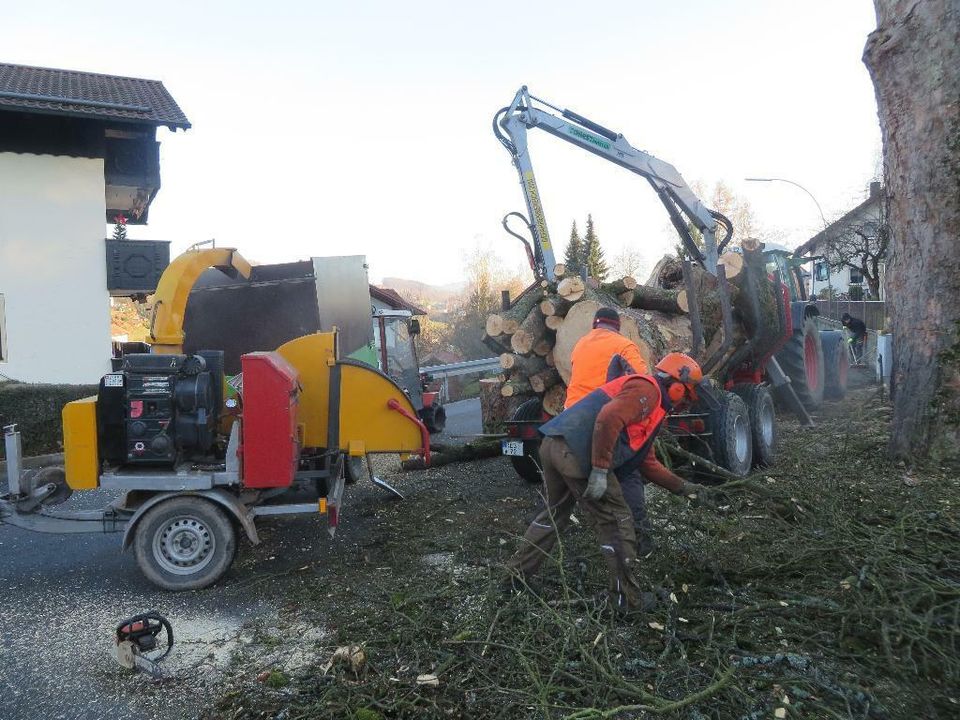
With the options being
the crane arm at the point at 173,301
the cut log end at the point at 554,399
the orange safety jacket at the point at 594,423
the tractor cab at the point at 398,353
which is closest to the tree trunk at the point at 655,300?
the cut log end at the point at 554,399

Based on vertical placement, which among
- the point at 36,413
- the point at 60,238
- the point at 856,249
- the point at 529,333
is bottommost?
the point at 36,413

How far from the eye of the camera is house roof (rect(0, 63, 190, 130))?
1309cm

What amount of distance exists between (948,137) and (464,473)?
228 inches

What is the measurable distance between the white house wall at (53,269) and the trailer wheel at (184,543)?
9842 mm

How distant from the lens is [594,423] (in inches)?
169

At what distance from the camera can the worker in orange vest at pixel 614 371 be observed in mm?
4730

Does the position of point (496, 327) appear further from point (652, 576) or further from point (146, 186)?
point (146, 186)

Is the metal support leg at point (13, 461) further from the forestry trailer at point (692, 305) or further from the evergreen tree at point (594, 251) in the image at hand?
the evergreen tree at point (594, 251)

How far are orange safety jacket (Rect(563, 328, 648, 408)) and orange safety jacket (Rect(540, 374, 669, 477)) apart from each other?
29 centimetres

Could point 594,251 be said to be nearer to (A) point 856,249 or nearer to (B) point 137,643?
(A) point 856,249

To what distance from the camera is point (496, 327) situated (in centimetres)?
740

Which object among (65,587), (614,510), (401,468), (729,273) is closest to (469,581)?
(614,510)

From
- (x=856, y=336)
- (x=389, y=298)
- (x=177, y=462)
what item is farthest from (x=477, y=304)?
(x=177, y=462)

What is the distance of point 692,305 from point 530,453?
2147 mm
